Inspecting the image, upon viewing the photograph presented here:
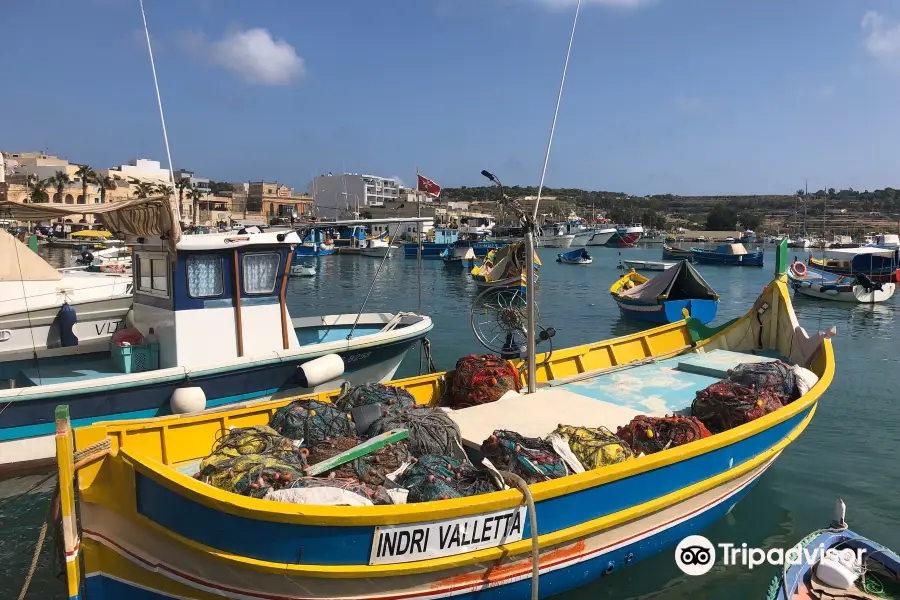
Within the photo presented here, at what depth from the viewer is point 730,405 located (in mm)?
6984

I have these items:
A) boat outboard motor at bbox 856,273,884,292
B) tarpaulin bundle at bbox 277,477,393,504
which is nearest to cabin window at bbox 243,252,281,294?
→ tarpaulin bundle at bbox 277,477,393,504

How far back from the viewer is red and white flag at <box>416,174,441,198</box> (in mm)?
10828

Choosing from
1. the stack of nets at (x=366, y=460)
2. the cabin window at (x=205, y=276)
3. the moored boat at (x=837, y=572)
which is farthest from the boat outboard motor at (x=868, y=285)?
the stack of nets at (x=366, y=460)

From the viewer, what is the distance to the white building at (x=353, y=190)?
9944 cm

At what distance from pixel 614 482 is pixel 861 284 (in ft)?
110

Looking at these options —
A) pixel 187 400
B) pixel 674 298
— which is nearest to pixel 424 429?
pixel 187 400

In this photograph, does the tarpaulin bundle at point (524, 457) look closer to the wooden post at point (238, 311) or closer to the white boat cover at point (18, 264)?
the wooden post at point (238, 311)

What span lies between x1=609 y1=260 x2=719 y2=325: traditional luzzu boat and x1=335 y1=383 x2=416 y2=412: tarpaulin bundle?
60.6 ft

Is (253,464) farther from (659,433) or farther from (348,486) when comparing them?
(659,433)

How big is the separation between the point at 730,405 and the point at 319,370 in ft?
18.2

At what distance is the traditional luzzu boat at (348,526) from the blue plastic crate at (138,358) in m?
3.42

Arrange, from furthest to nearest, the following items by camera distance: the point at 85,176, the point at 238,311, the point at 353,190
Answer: the point at 353,190, the point at 85,176, the point at 238,311

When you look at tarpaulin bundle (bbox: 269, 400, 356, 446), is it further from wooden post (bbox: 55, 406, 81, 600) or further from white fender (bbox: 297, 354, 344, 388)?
white fender (bbox: 297, 354, 344, 388)

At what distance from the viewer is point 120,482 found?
15.7 feet
